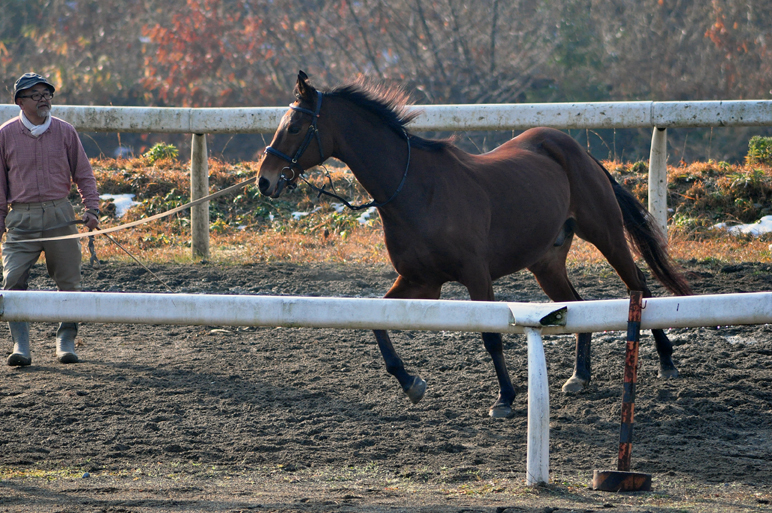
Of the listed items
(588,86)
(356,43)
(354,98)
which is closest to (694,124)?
(354,98)

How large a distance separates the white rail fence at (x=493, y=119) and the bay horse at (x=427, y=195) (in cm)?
248

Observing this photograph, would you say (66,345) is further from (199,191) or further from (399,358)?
(199,191)

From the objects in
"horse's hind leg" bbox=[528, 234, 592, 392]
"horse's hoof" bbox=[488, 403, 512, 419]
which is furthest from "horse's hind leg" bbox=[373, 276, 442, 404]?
"horse's hind leg" bbox=[528, 234, 592, 392]

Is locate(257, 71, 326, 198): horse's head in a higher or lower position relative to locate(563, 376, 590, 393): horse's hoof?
higher

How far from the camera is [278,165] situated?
489cm

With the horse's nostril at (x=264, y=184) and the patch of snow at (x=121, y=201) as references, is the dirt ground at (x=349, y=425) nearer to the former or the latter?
the horse's nostril at (x=264, y=184)

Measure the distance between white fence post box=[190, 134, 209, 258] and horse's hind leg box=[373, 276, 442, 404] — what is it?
152 inches

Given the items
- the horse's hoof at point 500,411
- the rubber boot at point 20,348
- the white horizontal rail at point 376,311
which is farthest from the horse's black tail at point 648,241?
the rubber boot at point 20,348

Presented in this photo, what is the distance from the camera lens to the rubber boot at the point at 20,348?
5.66 m

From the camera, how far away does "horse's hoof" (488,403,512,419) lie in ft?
15.3

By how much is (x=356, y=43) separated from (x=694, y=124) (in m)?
14.5

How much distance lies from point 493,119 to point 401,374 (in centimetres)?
405

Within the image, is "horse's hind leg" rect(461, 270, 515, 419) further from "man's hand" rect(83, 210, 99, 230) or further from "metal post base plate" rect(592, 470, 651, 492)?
"man's hand" rect(83, 210, 99, 230)

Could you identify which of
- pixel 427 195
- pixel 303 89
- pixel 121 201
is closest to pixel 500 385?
pixel 427 195
